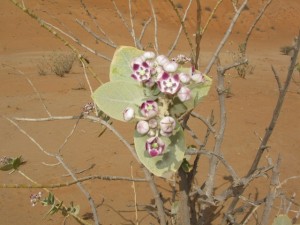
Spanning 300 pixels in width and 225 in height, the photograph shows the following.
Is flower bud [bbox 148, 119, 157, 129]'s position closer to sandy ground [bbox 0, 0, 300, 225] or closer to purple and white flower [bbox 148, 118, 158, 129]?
purple and white flower [bbox 148, 118, 158, 129]

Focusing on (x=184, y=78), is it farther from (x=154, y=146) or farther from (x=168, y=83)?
(x=154, y=146)

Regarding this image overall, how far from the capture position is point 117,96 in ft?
3.08

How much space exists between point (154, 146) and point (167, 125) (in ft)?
0.19

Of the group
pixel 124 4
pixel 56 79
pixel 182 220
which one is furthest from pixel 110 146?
pixel 124 4

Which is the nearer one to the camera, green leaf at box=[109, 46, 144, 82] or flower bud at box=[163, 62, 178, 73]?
flower bud at box=[163, 62, 178, 73]

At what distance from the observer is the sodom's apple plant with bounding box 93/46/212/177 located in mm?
866

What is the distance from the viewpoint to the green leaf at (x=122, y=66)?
991 mm

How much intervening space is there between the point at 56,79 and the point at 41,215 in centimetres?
544

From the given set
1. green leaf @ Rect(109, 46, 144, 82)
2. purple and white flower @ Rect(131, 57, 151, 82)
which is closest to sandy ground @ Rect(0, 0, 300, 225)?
green leaf @ Rect(109, 46, 144, 82)

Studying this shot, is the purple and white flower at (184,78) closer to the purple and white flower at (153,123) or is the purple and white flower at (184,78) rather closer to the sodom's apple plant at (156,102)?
the sodom's apple plant at (156,102)

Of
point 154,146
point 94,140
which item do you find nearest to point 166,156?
point 154,146

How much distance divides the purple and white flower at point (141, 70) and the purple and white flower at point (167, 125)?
0.35 feet

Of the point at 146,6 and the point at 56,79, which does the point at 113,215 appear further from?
the point at 146,6

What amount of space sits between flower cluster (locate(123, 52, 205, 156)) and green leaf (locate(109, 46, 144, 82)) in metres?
0.08
